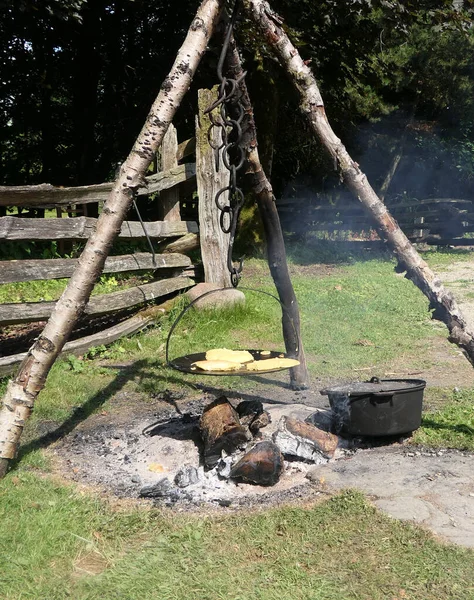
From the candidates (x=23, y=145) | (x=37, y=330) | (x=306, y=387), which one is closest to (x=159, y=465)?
(x=306, y=387)

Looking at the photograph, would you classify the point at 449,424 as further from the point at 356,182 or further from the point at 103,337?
the point at 103,337

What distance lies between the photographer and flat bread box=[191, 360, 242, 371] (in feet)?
14.2

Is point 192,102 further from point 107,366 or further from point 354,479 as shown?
A: point 354,479

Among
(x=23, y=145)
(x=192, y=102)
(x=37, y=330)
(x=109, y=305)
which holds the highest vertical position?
(x=192, y=102)

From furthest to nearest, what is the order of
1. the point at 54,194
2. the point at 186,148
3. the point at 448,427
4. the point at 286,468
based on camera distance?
1. the point at 186,148
2. the point at 54,194
3. the point at 448,427
4. the point at 286,468

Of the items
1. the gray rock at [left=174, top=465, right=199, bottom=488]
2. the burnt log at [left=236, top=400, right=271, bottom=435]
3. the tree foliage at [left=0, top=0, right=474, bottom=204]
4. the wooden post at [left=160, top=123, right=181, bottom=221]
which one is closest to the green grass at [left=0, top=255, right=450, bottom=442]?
the wooden post at [left=160, top=123, right=181, bottom=221]

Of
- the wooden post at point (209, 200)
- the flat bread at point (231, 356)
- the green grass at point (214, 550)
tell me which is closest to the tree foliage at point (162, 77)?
the wooden post at point (209, 200)

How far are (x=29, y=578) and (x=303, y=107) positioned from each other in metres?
3.36

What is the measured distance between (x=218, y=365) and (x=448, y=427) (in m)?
1.85

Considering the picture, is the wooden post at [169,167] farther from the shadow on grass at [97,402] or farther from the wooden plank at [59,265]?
the shadow on grass at [97,402]

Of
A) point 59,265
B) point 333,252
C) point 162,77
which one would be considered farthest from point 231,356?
point 162,77

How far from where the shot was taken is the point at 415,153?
21.2 metres

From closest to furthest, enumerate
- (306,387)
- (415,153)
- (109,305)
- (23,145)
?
(306,387)
(109,305)
(23,145)
(415,153)

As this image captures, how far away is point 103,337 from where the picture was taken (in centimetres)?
741
